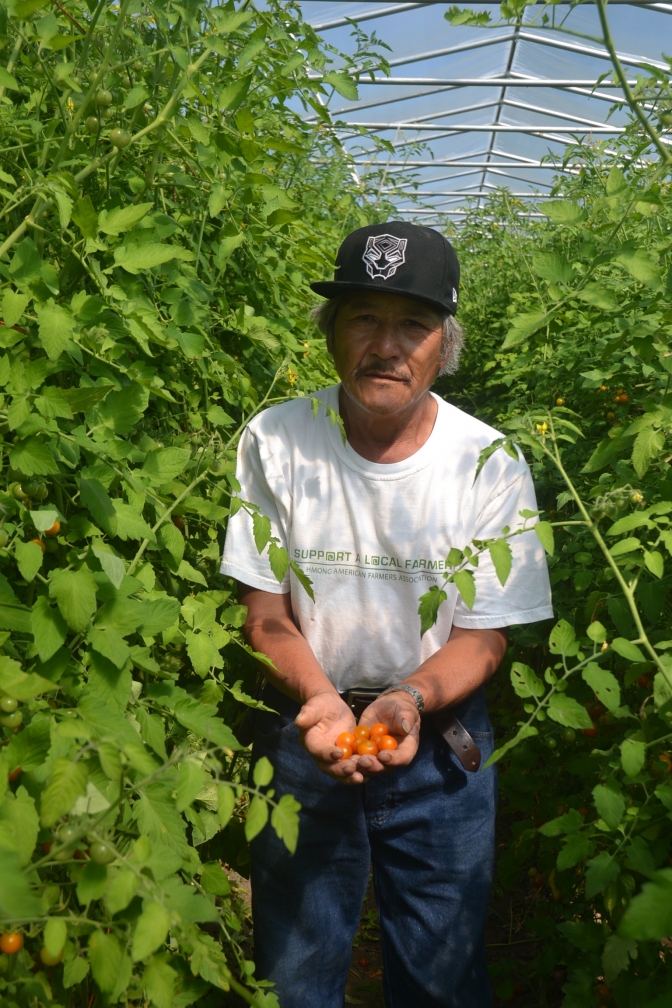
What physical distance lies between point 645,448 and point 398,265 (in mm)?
706

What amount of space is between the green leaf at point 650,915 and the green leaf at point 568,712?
0.54m

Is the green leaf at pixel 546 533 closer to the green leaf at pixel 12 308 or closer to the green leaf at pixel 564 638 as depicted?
the green leaf at pixel 564 638

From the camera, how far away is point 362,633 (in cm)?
195

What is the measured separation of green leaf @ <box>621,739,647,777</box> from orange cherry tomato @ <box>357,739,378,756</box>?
50 centimetres

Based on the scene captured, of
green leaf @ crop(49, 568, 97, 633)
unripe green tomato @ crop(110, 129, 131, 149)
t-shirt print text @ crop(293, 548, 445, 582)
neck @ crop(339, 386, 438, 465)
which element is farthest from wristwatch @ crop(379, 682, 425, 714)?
unripe green tomato @ crop(110, 129, 131, 149)

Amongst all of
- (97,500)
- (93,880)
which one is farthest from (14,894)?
(97,500)

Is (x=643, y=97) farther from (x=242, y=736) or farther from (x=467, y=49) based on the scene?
(x=467, y=49)

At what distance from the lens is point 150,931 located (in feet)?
2.91

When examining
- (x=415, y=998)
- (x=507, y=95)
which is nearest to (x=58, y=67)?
(x=415, y=998)

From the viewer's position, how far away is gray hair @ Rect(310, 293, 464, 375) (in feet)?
6.82

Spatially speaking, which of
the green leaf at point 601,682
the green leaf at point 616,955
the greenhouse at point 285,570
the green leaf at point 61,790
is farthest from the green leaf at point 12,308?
the green leaf at point 616,955

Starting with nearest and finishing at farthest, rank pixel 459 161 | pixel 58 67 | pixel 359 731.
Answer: pixel 58 67 → pixel 359 731 → pixel 459 161

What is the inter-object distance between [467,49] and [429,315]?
8.46 metres

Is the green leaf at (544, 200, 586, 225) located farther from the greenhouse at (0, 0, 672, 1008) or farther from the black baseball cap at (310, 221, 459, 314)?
the black baseball cap at (310, 221, 459, 314)
